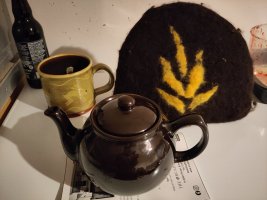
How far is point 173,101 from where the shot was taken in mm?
575

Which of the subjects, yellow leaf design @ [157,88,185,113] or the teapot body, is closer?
the teapot body

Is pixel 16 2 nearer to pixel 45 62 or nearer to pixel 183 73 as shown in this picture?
pixel 45 62

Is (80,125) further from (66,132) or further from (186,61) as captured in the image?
(186,61)

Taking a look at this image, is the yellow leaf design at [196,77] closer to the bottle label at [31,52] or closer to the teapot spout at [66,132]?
the teapot spout at [66,132]

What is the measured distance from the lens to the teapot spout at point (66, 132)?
1.42 feet

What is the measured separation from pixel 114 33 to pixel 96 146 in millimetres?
427

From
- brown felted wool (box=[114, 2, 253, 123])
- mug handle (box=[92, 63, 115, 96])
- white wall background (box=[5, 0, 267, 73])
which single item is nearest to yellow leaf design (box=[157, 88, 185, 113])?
brown felted wool (box=[114, 2, 253, 123])

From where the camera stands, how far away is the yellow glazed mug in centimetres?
57

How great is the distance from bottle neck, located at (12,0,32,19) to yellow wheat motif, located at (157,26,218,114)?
1.14ft

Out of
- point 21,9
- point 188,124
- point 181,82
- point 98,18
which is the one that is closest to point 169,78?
point 181,82

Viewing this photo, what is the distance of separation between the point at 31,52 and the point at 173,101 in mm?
379

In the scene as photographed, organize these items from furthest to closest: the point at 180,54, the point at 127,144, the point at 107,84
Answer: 1. the point at 107,84
2. the point at 180,54
3. the point at 127,144

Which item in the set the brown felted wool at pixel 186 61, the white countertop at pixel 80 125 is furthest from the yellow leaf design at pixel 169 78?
the white countertop at pixel 80 125

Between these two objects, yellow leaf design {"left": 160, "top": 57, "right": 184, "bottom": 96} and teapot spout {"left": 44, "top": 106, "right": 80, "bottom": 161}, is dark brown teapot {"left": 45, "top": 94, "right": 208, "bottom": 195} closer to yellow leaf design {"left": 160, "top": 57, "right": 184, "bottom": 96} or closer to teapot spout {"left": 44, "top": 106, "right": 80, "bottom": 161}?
teapot spout {"left": 44, "top": 106, "right": 80, "bottom": 161}
